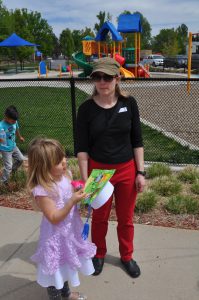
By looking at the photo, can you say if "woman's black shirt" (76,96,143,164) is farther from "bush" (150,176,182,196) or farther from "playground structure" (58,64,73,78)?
"playground structure" (58,64,73,78)

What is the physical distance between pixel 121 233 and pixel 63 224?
0.84 meters

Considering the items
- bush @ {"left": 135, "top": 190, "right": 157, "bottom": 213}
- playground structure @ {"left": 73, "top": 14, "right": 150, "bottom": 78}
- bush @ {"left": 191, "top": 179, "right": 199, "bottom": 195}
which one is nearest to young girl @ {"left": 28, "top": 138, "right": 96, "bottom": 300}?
bush @ {"left": 135, "top": 190, "right": 157, "bottom": 213}

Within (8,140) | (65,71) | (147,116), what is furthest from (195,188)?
(65,71)

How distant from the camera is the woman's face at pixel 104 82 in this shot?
101 inches

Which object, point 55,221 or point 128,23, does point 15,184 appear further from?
point 128,23

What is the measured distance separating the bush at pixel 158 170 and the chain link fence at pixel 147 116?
20.9 inches

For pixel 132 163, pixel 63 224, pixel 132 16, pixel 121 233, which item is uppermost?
pixel 132 16

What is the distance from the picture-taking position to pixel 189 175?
4930 mm

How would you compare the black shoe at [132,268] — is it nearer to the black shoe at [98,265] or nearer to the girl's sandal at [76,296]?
the black shoe at [98,265]

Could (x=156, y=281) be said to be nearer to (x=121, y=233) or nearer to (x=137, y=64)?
(x=121, y=233)

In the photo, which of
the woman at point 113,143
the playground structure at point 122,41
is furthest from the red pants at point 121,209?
the playground structure at point 122,41

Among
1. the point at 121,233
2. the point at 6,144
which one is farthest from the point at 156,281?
the point at 6,144

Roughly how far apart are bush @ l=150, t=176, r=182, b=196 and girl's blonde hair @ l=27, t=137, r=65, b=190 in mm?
2553

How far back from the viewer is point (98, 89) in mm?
2621
